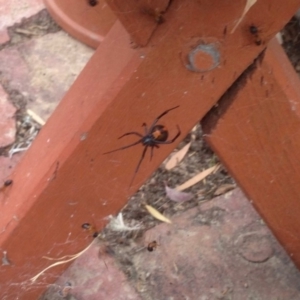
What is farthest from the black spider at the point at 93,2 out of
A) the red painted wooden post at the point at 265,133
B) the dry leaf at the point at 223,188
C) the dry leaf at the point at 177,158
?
the red painted wooden post at the point at 265,133

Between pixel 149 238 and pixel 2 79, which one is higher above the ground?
pixel 2 79

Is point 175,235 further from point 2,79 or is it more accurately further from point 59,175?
point 2,79

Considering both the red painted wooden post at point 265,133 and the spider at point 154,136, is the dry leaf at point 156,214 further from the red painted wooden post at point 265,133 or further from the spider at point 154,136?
the spider at point 154,136

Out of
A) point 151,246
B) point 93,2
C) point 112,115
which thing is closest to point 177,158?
point 151,246

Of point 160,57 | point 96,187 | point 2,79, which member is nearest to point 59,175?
point 96,187

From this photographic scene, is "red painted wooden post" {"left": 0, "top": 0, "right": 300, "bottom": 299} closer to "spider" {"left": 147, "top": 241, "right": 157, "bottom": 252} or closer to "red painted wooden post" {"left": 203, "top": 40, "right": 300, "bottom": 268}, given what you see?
"red painted wooden post" {"left": 203, "top": 40, "right": 300, "bottom": 268}

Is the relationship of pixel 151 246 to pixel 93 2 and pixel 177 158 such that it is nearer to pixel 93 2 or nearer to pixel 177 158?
pixel 177 158
